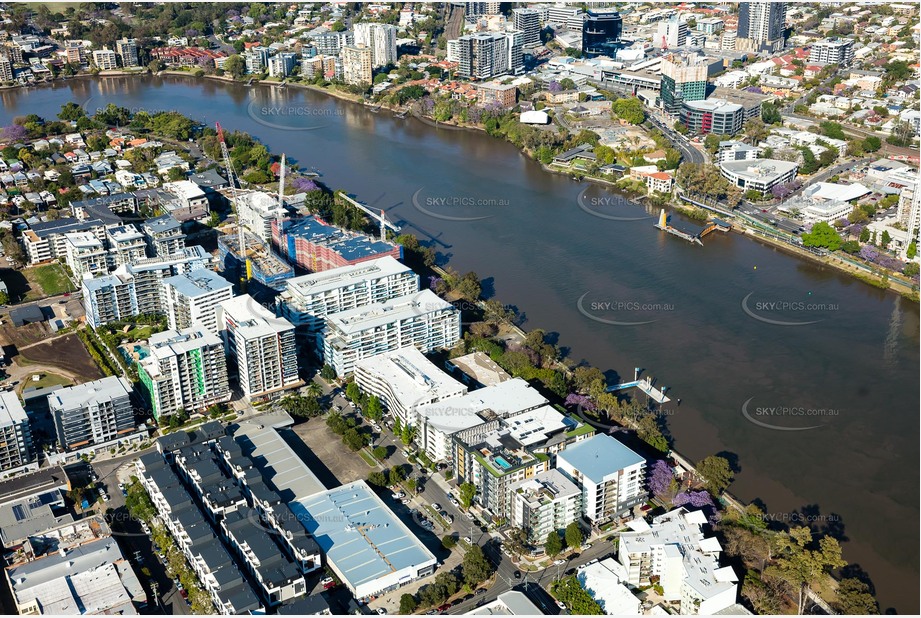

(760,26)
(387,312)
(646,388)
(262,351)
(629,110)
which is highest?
(760,26)

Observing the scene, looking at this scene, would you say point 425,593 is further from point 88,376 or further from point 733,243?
point 733,243

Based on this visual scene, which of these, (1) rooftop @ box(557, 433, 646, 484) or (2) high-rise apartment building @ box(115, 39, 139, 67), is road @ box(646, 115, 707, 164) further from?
(2) high-rise apartment building @ box(115, 39, 139, 67)

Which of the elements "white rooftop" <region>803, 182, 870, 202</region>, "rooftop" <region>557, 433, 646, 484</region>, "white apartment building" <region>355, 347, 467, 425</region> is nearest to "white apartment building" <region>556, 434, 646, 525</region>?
"rooftop" <region>557, 433, 646, 484</region>

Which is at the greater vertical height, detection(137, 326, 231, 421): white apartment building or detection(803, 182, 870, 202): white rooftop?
detection(803, 182, 870, 202): white rooftop

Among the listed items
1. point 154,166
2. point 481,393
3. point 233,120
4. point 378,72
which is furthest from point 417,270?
point 378,72

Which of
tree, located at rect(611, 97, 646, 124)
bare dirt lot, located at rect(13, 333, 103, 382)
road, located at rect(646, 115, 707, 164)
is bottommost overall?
bare dirt lot, located at rect(13, 333, 103, 382)

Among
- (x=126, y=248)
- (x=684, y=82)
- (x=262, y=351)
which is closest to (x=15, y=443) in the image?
(x=262, y=351)

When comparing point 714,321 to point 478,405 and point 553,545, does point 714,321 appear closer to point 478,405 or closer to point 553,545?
point 478,405
